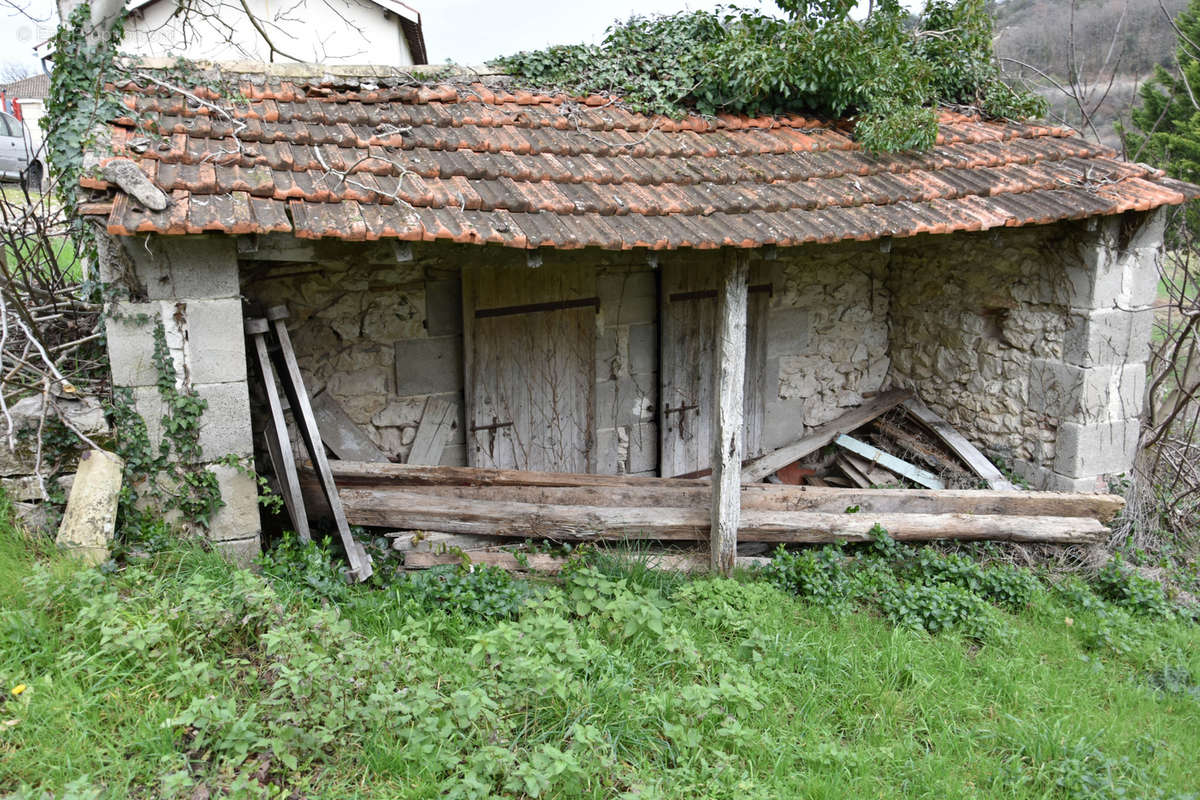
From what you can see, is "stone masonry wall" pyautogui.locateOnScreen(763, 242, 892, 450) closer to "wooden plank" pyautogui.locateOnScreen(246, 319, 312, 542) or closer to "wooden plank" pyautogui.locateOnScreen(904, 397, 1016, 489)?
"wooden plank" pyautogui.locateOnScreen(904, 397, 1016, 489)

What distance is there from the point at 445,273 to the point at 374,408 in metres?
1.11

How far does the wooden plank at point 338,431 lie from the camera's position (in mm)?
5906

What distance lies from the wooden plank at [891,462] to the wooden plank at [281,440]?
4.73 meters

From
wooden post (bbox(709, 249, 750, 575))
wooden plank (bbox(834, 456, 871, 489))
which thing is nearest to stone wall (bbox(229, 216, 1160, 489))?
wooden post (bbox(709, 249, 750, 575))

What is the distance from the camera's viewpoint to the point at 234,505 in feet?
15.5

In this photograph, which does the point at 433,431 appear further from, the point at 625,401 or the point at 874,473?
the point at 874,473

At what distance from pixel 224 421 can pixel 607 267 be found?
3207 millimetres

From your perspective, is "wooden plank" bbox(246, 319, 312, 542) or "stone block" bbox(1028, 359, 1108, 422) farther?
"stone block" bbox(1028, 359, 1108, 422)

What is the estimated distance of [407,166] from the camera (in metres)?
5.10

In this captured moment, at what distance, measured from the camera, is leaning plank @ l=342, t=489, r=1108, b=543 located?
5.55m

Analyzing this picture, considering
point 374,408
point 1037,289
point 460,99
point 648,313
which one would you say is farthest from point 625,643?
point 1037,289

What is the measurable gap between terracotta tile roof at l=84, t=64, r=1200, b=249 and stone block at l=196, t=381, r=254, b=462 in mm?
916

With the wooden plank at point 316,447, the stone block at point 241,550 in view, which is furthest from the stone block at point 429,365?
the stone block at point 241,550

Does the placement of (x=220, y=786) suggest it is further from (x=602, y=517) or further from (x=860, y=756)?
(x=602, y=517)
